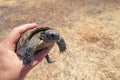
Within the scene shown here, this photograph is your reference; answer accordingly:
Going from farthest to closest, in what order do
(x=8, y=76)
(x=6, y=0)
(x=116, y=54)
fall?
(x=6, y=0) → (x=116, y=54) → (x=8, y=76)

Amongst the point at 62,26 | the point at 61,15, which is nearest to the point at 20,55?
the point at 62,26

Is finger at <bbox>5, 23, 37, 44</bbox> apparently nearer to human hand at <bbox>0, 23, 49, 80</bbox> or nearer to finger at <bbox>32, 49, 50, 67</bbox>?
human hand at <bbox>0, 23, 49, 80</bbox>

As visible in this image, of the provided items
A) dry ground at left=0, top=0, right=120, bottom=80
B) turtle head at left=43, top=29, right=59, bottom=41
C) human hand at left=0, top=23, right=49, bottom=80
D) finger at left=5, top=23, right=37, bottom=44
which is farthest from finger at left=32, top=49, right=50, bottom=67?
dry ground at left=0, top=0, right=120, bottom=80

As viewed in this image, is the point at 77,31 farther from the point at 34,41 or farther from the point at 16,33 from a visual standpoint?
the point at 16,33

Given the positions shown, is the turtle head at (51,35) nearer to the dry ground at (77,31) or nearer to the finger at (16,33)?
the finger at (16,33)

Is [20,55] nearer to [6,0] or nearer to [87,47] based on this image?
[87,47]

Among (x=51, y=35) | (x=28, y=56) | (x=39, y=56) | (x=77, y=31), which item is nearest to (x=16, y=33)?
(x=28, y=56)
